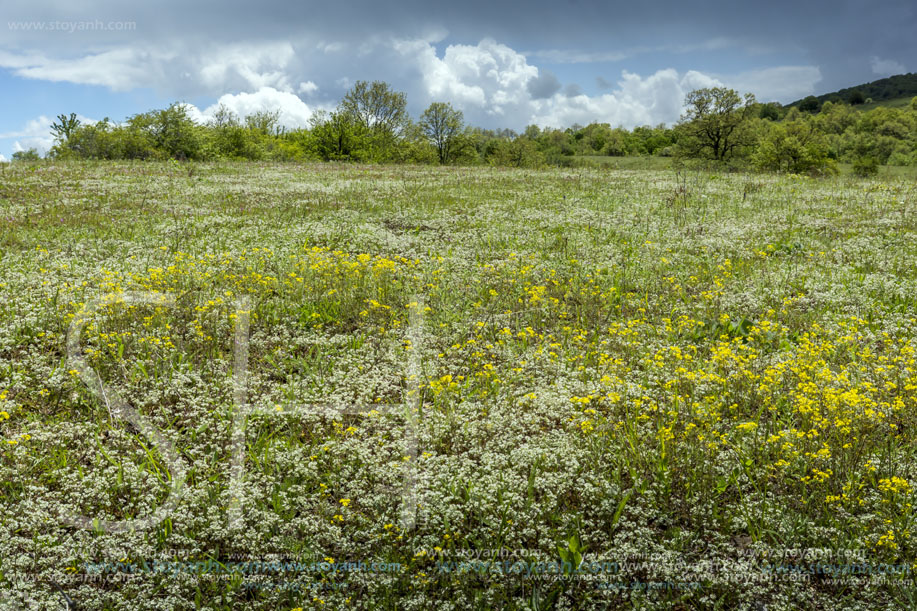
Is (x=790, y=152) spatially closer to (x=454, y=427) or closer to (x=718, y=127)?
(x=718, y=127)

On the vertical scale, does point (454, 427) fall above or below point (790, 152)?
below

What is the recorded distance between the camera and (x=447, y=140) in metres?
87.6

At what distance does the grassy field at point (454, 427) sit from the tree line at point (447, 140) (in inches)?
1391

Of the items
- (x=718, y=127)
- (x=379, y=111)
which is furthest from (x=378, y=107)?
(x=718, y=127)

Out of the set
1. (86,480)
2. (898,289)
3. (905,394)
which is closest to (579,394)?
(905,394)

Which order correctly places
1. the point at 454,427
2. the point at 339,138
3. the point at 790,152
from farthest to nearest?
the point at 339,138 < the point at 790,152 < the point at 454,427

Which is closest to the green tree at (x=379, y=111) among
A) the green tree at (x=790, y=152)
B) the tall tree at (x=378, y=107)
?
the tall tree at (x=378, y=107)

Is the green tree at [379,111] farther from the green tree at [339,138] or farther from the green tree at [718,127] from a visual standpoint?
the green tree at [718,127]

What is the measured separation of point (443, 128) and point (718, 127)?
144 feet

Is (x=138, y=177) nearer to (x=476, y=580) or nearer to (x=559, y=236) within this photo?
(x=559, y=236)

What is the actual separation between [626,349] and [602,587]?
4216mm

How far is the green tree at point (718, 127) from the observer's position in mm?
62719

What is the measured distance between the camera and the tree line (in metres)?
58.0

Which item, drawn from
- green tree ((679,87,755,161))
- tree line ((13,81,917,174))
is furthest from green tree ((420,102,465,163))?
green tree ((679,87,755,161))
